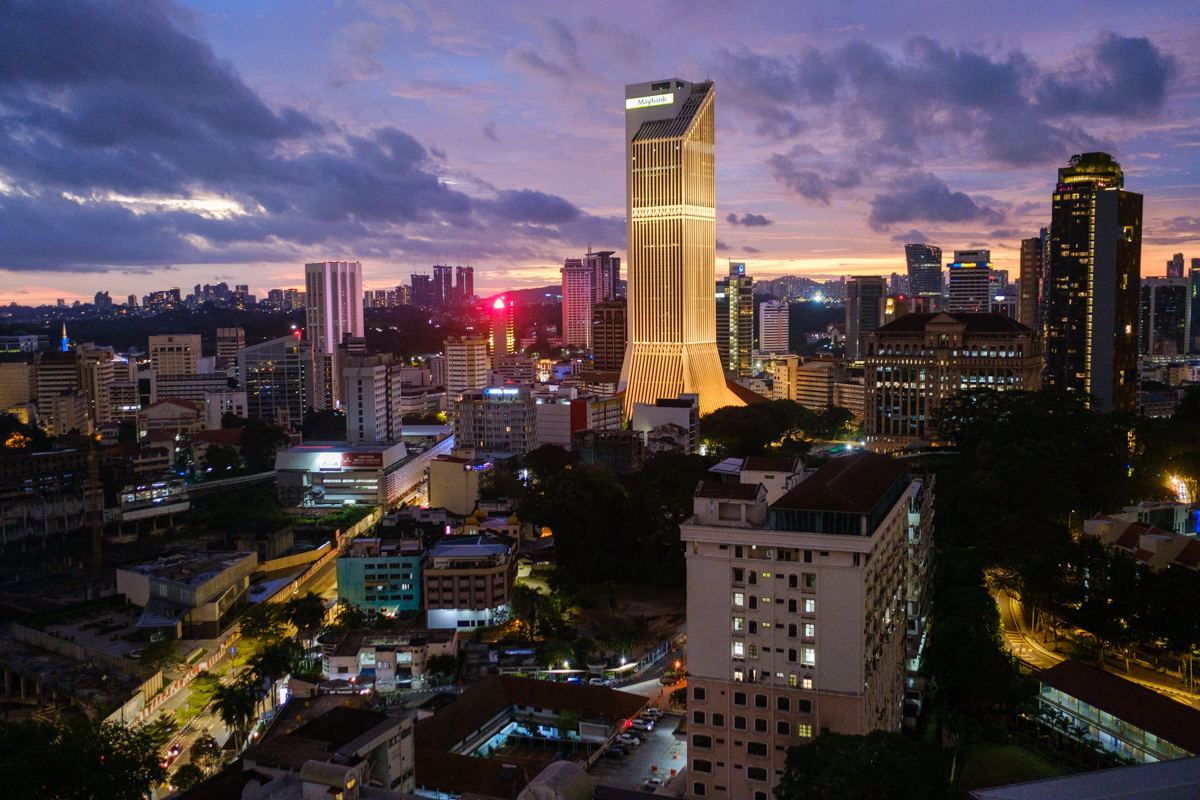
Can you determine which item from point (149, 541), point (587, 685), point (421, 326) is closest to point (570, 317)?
point (421, 326)

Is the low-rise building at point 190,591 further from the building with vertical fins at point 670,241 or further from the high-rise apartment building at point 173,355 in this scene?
the high-rise apartment building at point 173,355

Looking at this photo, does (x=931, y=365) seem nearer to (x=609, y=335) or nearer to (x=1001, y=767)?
(x=1001, y=767)

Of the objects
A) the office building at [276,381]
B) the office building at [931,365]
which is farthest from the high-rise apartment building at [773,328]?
the office building at [931,365]

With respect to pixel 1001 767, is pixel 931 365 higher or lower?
higher

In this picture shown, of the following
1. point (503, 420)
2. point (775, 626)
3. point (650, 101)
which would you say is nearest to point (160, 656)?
point (775, 626)

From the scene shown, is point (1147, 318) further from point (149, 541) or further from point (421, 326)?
point (149, 541)

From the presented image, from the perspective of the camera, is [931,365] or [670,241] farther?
[670,241]
